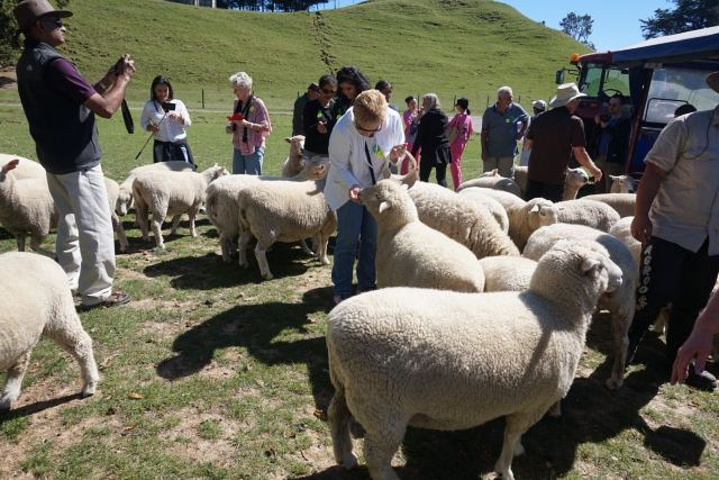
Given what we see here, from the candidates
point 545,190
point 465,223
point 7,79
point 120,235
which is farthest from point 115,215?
point 7,79

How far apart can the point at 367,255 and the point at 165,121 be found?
4905 millimetres

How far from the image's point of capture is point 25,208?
5637mm

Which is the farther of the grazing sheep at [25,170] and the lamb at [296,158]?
the lamb at [296,158]

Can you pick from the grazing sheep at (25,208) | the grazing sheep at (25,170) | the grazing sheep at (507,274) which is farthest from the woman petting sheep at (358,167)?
the grazing sheep at (25,170)

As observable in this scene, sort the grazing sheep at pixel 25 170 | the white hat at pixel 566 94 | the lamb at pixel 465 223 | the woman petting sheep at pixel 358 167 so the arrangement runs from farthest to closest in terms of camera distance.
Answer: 1. the grazing sheep at pixel 25 170
2. the white hat at pixel 566 94
3. the lamb at pixel 465 223
4. the woman petting sheep at pixel 358 167

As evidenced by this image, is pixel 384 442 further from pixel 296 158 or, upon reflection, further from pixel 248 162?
pixel 248 162

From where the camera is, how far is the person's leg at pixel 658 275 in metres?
3.65

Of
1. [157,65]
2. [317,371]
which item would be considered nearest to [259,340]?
[317,371]

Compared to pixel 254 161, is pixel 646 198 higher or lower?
higher

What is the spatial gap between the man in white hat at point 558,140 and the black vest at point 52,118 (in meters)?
4.99

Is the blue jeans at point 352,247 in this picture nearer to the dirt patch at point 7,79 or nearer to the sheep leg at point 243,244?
the sheep leg at point 243,244

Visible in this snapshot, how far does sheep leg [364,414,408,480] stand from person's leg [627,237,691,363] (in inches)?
97.9

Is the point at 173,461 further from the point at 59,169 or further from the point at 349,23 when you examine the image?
the point at 349,23

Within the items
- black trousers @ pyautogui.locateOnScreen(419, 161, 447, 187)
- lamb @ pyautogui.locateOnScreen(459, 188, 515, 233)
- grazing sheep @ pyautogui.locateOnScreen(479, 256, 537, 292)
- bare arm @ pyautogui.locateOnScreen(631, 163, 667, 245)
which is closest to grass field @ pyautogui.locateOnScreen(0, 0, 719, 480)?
grazing sheep @ pyautogui.locateOnScreen(479, 256, 537, 292)
